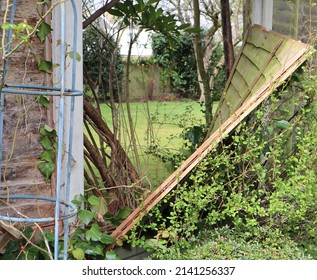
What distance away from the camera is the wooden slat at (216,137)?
103 inches

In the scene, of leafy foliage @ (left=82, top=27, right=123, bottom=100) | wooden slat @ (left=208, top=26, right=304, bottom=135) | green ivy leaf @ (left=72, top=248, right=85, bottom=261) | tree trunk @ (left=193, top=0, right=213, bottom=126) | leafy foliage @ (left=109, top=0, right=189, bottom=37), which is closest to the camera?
green ivy leaf @ (left=72, top=248, right=85, bottom=261)

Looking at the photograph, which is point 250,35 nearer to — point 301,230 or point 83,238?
point 301,230

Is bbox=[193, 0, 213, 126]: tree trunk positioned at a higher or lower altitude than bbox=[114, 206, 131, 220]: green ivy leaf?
higher

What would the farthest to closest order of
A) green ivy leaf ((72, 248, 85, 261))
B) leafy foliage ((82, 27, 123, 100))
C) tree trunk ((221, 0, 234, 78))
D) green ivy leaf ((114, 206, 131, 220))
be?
1. tree trunk ((221, 0, 234, 78))
2. leafy foliage ((82, 27, 123, 100))
3. green ivy leaf ((114, 206, 131, 220))
4. green ivy leaf ((72, 248, 85, 261))

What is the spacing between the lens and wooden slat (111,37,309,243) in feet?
8.57

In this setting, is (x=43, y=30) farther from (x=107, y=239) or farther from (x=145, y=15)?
(x=107, y=239)

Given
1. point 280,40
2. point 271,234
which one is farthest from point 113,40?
point 271,234

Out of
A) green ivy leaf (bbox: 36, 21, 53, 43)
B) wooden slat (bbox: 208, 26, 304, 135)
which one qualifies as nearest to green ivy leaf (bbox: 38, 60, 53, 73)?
green ivy leaf (bbox: 36, 21, 53, 43)

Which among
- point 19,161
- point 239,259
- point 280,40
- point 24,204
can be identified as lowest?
point 239,259

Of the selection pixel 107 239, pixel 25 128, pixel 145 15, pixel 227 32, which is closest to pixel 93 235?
pixel 107 239

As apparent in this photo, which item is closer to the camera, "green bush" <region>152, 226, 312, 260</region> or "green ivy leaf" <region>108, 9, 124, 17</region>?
"green bush" <region>152, 226, 312, 260</region>

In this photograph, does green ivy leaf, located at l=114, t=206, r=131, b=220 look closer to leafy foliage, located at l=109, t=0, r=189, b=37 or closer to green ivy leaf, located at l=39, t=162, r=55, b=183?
green ivy leaf, located at l=39, t=162, r=55, b=183

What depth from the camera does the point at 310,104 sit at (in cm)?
304

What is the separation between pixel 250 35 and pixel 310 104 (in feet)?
3.61
